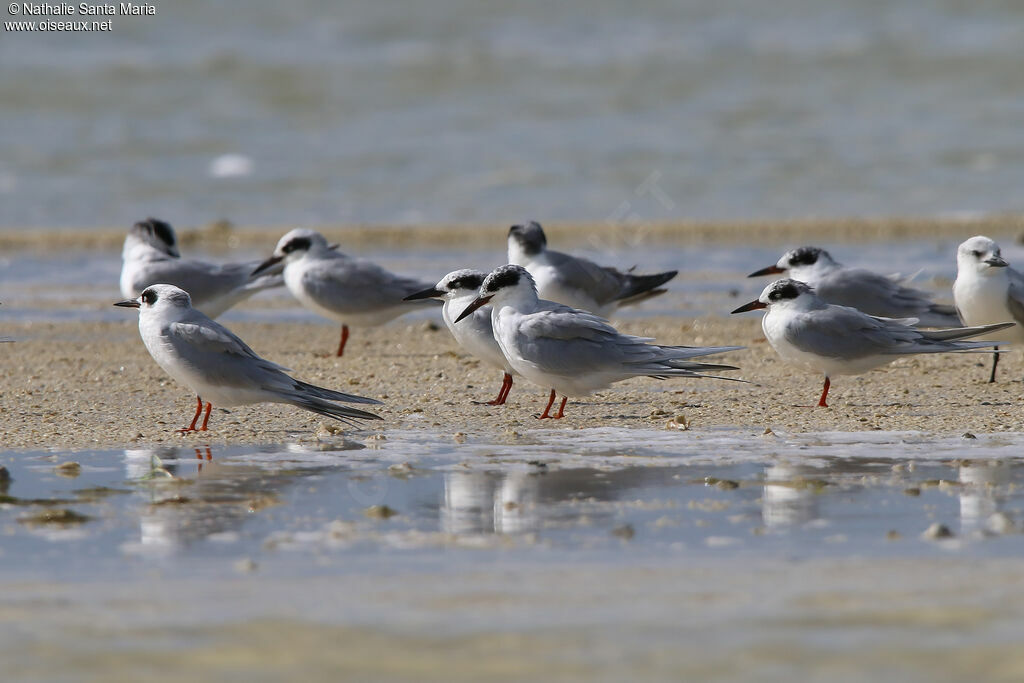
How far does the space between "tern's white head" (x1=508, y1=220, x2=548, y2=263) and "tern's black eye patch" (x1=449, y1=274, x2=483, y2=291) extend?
65.5 inches

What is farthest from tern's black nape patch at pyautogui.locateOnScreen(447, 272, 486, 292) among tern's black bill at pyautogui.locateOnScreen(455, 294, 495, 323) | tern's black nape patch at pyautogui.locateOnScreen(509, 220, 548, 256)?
tern's black nape patch at pyautogui.locateOnScreen(509, 220, 548, 256)

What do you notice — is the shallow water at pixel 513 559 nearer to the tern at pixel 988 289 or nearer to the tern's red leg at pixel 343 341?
the tern at pixel 988 289

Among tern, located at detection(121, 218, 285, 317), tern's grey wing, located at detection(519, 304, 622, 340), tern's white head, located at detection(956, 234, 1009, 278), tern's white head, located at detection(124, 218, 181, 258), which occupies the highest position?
tern's white head, located at detection(124, 218, 181, 258)

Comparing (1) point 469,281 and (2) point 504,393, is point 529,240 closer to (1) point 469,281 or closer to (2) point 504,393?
(1) point 469,281

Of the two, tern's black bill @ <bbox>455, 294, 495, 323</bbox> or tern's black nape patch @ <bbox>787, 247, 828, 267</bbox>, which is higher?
tern's black nape patch @ <bbox>787, 247, 828, 267</bbox>

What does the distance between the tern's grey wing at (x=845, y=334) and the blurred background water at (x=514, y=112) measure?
25.4 ft

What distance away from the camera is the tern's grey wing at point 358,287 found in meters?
8.06

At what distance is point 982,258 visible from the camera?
268 inches

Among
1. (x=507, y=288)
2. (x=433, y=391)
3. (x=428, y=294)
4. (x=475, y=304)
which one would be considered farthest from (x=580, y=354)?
(x=428, y=294)

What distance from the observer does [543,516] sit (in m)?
3.82

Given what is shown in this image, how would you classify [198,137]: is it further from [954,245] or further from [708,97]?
[954,245]

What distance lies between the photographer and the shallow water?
277cm

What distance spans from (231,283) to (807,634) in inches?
235

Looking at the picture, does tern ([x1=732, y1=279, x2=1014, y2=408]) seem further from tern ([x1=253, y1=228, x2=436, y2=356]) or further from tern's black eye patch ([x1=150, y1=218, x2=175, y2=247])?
tern's black eye patch ([x1=150, y1=218, x2=175, y2=247])
